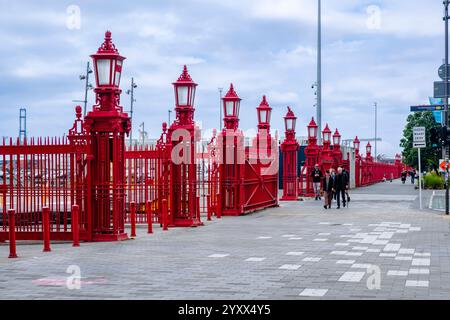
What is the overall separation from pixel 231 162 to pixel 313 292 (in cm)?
1635

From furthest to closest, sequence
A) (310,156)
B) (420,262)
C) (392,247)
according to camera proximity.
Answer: (310,156)
(392,247)
(420,262)

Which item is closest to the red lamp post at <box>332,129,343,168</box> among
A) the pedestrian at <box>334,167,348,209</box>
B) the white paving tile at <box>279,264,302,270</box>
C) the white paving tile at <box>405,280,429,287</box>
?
the pedestrian at <box>334,167,348,209</box>

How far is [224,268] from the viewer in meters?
11.9

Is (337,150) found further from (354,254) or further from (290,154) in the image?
(354,254)

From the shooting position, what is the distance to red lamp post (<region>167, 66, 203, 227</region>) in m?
21.0

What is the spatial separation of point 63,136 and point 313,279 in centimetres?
802

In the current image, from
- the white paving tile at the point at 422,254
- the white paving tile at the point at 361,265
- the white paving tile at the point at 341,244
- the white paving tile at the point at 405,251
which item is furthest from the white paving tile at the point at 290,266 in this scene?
the white paving tile at the point at 341,244

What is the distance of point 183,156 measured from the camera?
826 inches

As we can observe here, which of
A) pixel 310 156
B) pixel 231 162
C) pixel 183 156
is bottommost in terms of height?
pixel 231 162

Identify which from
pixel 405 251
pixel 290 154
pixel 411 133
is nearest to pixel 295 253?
pixel 405 251

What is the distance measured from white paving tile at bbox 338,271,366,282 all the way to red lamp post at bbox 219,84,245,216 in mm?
14523

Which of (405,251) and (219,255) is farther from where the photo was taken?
(405,251)
